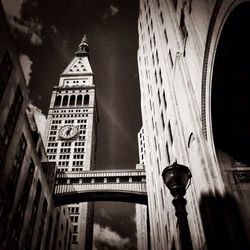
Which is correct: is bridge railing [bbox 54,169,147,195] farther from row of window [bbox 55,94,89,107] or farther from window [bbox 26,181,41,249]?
row of window [bbox 55,94,89,107]

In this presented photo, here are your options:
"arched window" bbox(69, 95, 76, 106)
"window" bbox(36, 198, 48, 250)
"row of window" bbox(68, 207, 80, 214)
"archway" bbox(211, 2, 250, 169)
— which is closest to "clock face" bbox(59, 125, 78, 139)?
"arched window" bbox(69, 95, 76, 106)

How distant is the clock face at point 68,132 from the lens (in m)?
78.6

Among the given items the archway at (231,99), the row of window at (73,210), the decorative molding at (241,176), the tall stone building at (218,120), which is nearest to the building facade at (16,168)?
the tall stone building at (218,120)

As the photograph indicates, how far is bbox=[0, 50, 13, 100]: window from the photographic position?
20047mm

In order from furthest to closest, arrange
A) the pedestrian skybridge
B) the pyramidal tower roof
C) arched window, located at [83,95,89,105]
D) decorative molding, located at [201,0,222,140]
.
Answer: the pyramidal tower roof → arched window, located at [83,95,89,105] → the pedestrian skybridge → decorative molding, located at [201,0,222,140]

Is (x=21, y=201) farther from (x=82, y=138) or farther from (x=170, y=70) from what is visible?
(x=82, y=138)

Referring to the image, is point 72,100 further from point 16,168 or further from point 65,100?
point 16,168

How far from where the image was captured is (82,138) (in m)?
79.4

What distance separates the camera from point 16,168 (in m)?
23.3

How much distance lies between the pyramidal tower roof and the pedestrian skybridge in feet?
234

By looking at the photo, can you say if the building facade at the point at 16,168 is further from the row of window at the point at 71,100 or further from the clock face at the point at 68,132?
the row of window at the point at 71,100

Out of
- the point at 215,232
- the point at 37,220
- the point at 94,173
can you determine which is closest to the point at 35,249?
the point at 37,220

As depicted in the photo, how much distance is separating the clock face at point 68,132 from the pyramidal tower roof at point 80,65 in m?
32.6

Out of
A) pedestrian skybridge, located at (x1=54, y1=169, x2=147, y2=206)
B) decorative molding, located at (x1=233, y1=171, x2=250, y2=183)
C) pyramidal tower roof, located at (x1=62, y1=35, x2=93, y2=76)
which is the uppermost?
pyramidal tower roof, located at (x1=62, y1=35, x2=93, y2=76)
